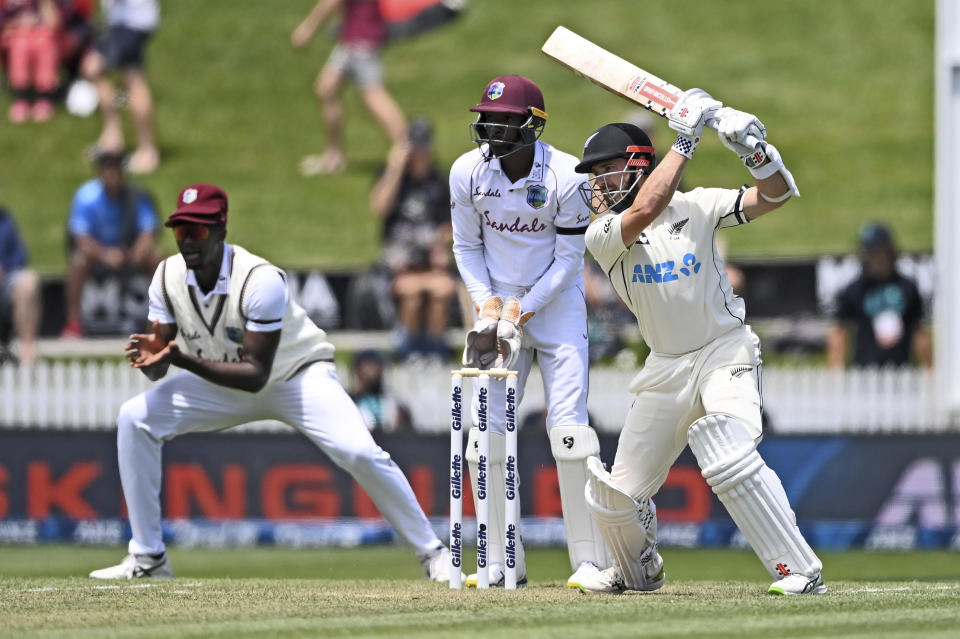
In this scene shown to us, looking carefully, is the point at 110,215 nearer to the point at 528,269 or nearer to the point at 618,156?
the point at 528,269

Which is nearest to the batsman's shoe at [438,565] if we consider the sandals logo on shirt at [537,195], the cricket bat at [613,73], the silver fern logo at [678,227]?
the sandals logo on shirt at [537,195]

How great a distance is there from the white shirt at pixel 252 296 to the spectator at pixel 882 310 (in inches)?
234

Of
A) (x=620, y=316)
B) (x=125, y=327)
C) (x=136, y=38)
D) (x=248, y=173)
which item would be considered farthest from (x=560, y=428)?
(x=248, y=173)

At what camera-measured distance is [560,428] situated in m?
6.54

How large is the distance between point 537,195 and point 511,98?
17.3 inches

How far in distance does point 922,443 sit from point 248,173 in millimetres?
12409

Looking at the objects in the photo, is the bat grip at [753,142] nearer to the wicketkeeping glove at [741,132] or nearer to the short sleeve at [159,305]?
the wicketkeeping glove at [741,132]

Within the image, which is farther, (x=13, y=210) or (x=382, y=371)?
(x=13, y=210)

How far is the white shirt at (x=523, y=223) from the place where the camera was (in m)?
6.56

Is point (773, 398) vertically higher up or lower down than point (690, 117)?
lower down

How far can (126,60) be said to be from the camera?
16.3 m

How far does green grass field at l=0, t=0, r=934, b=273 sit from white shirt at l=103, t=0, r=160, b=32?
2420 millimetres

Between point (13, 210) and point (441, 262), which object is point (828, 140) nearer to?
point (441, 262)

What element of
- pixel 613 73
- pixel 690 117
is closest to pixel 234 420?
pixel 613 73
